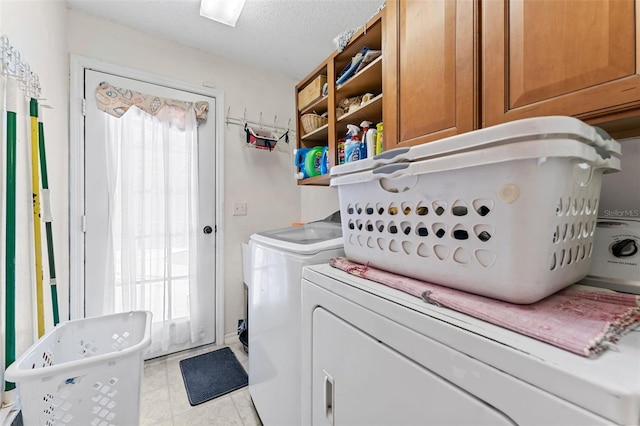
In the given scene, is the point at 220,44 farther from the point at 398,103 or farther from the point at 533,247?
the point at 533,247

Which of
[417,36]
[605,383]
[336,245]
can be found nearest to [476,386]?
[605,383]

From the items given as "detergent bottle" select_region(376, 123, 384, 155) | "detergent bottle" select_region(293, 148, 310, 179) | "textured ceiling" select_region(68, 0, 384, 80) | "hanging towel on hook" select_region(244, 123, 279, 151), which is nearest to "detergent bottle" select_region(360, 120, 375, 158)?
"detergent bottle" select_region(376, 123, 384, 155)

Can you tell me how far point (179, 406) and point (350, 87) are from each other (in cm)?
228

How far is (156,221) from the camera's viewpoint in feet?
6.56

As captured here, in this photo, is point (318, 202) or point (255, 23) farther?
point (318, 202)

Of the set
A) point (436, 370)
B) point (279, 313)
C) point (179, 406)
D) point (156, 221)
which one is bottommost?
point (179, 406)

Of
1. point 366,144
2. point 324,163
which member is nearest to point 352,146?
point 366,144

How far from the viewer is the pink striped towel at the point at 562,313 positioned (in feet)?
1.19

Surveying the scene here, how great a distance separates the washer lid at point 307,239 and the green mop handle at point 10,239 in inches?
34.9

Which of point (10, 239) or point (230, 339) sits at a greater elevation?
point (10, 239)

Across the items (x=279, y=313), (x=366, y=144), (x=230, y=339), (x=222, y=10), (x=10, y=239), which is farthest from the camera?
(x=230, y=339)

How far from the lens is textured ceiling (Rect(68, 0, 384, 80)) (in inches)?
66.9

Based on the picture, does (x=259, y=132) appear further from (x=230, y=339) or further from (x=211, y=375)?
(x=211, y=375)

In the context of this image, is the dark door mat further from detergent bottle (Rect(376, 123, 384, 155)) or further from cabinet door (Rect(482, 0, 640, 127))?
cabinet door (Rect(482, 0, 640, 127))
